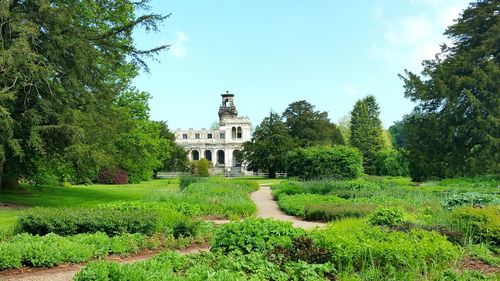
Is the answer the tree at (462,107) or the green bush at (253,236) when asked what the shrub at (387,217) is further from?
the tree at (462,107)

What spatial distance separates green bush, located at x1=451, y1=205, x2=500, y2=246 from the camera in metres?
8.69

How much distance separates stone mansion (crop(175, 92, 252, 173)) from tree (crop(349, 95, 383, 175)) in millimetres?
30233

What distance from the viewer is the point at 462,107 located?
29734 mm

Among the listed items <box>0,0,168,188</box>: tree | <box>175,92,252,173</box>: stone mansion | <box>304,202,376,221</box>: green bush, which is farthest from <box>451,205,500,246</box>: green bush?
<box>175,92,252,173</box>: stone mansion

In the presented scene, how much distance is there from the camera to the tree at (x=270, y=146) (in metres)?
55.6

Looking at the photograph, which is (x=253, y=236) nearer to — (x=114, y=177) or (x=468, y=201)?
(x=468, y=201)

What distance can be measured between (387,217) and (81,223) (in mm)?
6318

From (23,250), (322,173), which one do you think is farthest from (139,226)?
(322,173)

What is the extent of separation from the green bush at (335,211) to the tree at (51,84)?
27.9 feet

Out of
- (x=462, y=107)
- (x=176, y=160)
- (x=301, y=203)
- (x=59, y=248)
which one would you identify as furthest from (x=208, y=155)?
(x=59, y=248)

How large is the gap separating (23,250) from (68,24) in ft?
42.1

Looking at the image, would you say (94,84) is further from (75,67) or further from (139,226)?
(139,226)

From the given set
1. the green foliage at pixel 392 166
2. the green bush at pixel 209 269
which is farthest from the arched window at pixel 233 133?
the green bush at pixel 209 269

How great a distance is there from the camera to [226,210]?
14859mm
